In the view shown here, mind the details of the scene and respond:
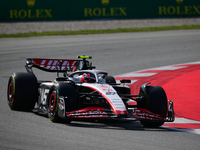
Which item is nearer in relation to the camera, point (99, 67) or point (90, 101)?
point (90, 101)

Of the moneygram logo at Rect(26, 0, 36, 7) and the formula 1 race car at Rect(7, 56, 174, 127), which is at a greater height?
the moneygram logo at Rect(26, 0, 36, 7)

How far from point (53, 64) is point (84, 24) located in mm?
15476

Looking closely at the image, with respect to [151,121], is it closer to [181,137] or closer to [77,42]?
[181,137]

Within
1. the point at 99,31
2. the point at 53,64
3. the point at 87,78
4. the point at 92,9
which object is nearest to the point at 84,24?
the point at 92,9

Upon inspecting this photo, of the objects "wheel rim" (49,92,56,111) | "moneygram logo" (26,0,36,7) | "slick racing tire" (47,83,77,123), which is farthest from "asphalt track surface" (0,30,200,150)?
"moneygram logo" (26,0,36,7)

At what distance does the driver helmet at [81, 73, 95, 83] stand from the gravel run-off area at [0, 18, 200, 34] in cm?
1498

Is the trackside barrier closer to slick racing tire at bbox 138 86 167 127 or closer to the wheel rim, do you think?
the wheel rim

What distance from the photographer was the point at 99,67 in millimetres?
14172

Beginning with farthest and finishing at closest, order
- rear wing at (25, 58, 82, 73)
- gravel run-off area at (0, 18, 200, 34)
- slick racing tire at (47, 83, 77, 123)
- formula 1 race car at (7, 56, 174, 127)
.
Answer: gravel run-off area at (0, 18, 200, 34), rear wing at (25, 58, 82, 73), slick racing tire at (47, 83, 77, 123), formula 1 race car at (7, 56, 174, 127)

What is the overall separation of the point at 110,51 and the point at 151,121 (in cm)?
1055

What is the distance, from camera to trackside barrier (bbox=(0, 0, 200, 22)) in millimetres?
23172

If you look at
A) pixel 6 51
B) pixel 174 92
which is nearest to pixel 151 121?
pixel 174 92

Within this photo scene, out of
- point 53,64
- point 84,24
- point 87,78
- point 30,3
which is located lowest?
point 87,78

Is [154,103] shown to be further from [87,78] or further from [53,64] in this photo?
[53,64]
